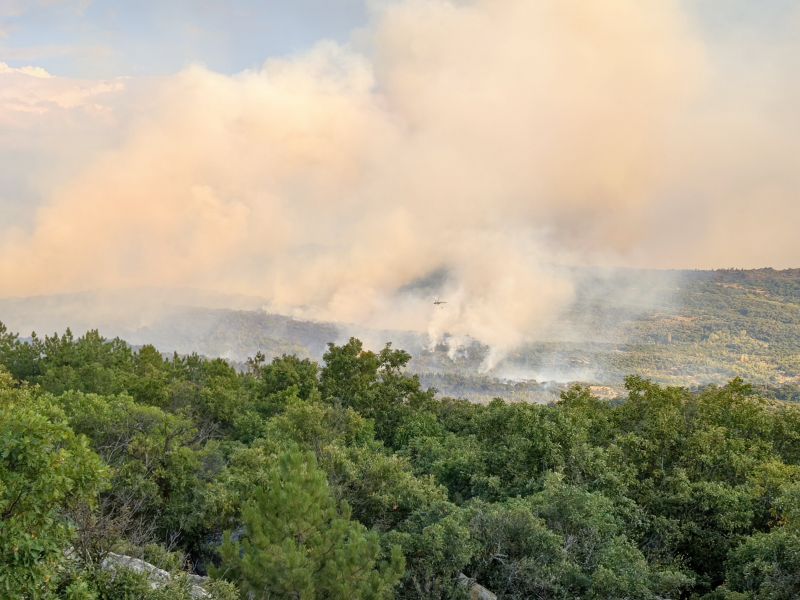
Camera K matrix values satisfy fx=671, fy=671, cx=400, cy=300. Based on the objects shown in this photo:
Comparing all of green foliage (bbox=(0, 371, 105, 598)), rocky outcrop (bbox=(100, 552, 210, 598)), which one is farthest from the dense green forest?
rocky outcrop (bbox=(100, 552, 210, 598))

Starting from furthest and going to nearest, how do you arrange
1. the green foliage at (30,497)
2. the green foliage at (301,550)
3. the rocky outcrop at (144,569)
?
the green foliage at (301,550)
the rocky outcrop at (144,569)
the green foliage at (30,497)

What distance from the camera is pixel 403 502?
24891mm

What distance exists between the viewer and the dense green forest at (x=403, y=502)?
12.0 m

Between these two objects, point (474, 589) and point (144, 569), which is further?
point (474, 589)

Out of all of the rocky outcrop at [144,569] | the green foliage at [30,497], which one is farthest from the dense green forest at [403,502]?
the rocky outcrop at [144,569]

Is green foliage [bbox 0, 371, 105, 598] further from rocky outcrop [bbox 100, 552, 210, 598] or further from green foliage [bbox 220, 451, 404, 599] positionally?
green foliage [bbox 220, 451, 404, 599]

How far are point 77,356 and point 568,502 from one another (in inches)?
1672

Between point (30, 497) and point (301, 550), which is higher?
point (30, 497)

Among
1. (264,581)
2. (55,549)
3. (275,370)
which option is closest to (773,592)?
(264,581)

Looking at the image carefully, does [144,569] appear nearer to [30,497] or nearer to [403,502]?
[30,497]

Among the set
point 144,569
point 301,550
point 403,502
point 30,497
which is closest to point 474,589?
point 403,502

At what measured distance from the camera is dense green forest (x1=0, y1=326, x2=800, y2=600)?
12008mm

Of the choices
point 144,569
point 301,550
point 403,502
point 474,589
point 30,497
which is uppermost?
point 30,497

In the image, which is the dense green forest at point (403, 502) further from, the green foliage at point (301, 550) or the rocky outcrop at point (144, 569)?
the rocky outcrop at point (144, 569)
